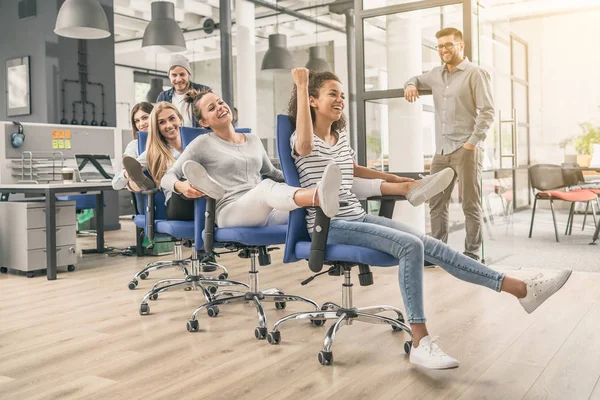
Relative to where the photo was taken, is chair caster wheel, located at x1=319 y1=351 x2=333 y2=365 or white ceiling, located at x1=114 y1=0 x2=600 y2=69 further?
white ceiling, located at x1=114 y1=0 x2=600 y2=69

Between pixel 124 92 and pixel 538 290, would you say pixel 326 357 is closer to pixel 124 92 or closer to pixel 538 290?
pixel 538 290

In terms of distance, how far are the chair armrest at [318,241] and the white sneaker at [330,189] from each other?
59mm

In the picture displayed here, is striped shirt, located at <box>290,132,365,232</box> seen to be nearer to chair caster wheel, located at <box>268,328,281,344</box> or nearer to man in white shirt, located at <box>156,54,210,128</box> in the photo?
Answer: chair caster wheel, located at <box>268,328,281,344</box>

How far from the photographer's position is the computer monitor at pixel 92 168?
17.0 feet

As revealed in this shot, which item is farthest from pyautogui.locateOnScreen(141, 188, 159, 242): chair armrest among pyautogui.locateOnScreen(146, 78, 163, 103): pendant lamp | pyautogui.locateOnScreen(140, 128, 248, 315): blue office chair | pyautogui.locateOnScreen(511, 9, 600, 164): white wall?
pyautogui.locateOnScreen(146, 78, 163, 103): pendant lamp

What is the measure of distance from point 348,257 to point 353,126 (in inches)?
132

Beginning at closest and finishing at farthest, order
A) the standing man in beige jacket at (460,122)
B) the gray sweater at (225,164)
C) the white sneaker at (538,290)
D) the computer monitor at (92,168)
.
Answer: the white sneaker at (538,290)
the gray sweater at (225,164)
the standing man in beige jacket at (460,122)
the computer monitor at (92,168)

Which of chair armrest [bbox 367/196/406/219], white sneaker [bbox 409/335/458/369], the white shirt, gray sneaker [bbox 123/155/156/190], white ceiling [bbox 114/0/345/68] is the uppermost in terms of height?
white ceiling [bbox 114/0/345/68]

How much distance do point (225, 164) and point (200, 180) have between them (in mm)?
400

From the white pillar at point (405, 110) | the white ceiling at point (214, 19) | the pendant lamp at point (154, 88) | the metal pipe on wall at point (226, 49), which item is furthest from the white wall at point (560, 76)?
the pendant lamp at point (154, 88)

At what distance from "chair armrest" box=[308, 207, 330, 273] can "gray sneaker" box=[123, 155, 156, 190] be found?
135cm

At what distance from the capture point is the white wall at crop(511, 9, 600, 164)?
31.4 feet

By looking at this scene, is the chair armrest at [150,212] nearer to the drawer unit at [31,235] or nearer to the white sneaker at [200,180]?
the white sneaker at [200,180]

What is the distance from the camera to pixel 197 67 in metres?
11.2
